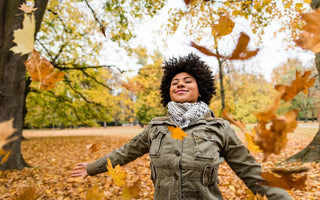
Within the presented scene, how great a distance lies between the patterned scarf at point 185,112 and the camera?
1.50 meters

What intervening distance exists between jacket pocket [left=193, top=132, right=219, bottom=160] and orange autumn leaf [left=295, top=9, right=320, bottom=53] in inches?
31.5

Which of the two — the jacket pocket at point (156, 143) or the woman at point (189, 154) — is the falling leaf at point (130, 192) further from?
the jacket pocket at point (156, 143)

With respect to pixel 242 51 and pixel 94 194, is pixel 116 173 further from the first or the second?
pixel 242 51

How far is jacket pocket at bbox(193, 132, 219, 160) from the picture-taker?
1.35 meters

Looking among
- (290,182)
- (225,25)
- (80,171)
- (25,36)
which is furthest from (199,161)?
(25,36)

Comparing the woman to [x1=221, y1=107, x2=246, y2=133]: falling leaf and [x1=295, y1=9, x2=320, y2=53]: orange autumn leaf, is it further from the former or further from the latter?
[x1=295, y1=9, x2=320, y2=53]: orange autumn leaf

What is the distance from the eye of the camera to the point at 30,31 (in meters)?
0.83

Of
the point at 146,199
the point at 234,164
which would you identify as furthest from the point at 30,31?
the point at 146,199

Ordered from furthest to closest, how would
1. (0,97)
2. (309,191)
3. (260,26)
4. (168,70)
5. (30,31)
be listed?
(260,26), (0,97), (309,191), (168,70), (30,31)

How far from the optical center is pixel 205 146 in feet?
4.52

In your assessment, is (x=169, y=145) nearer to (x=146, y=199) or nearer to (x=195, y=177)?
(x=195, y=177)

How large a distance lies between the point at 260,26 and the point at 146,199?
5153mm

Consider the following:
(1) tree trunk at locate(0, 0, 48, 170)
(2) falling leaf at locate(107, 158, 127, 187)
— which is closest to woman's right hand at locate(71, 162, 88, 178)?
(2) falling leaf at locate(107, 158, 127, 187)

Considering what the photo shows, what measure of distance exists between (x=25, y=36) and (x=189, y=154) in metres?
1.16
